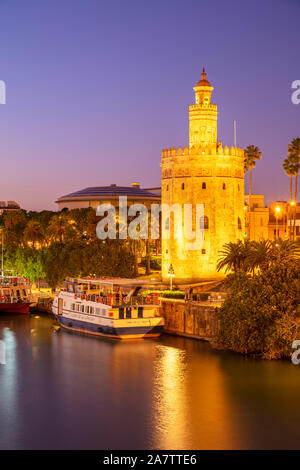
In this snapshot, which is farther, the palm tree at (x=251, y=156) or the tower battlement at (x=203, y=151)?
the palm tree at (x=251, y=156)

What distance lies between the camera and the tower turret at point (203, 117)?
58812 mm

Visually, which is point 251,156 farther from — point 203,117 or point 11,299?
point 11,299

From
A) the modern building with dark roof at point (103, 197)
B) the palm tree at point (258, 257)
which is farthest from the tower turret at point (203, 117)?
the modern building with dark roof at point (103, 197)

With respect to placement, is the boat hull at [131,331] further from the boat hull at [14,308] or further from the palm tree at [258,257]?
the boat hull at [14,308]

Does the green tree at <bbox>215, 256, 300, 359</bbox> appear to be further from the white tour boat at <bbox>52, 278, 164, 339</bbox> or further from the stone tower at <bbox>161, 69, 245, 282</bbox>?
the stone tower at <bbox>161, 69, 245, 282</bbox>

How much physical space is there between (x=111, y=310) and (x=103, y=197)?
7162 centimetres

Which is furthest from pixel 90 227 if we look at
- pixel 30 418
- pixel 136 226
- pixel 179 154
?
pixel 30 418

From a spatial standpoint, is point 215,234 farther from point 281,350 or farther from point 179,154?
point 281,350

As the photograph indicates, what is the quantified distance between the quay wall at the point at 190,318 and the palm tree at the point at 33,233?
103 ft

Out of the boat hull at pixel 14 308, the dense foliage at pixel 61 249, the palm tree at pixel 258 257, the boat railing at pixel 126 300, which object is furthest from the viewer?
the dense foliage at pixel 61 249

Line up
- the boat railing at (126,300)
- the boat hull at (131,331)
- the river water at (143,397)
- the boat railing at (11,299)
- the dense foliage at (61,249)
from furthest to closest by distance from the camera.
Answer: the dense foliage at (61,249) → the boat railing at (11,299) → the boat railing at (126,300) → the boat hull at (131,331) → the river water at (143,397)

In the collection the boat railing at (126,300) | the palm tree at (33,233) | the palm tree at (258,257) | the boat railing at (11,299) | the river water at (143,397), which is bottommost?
the river water at (143,397)

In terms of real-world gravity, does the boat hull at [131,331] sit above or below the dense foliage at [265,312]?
below
